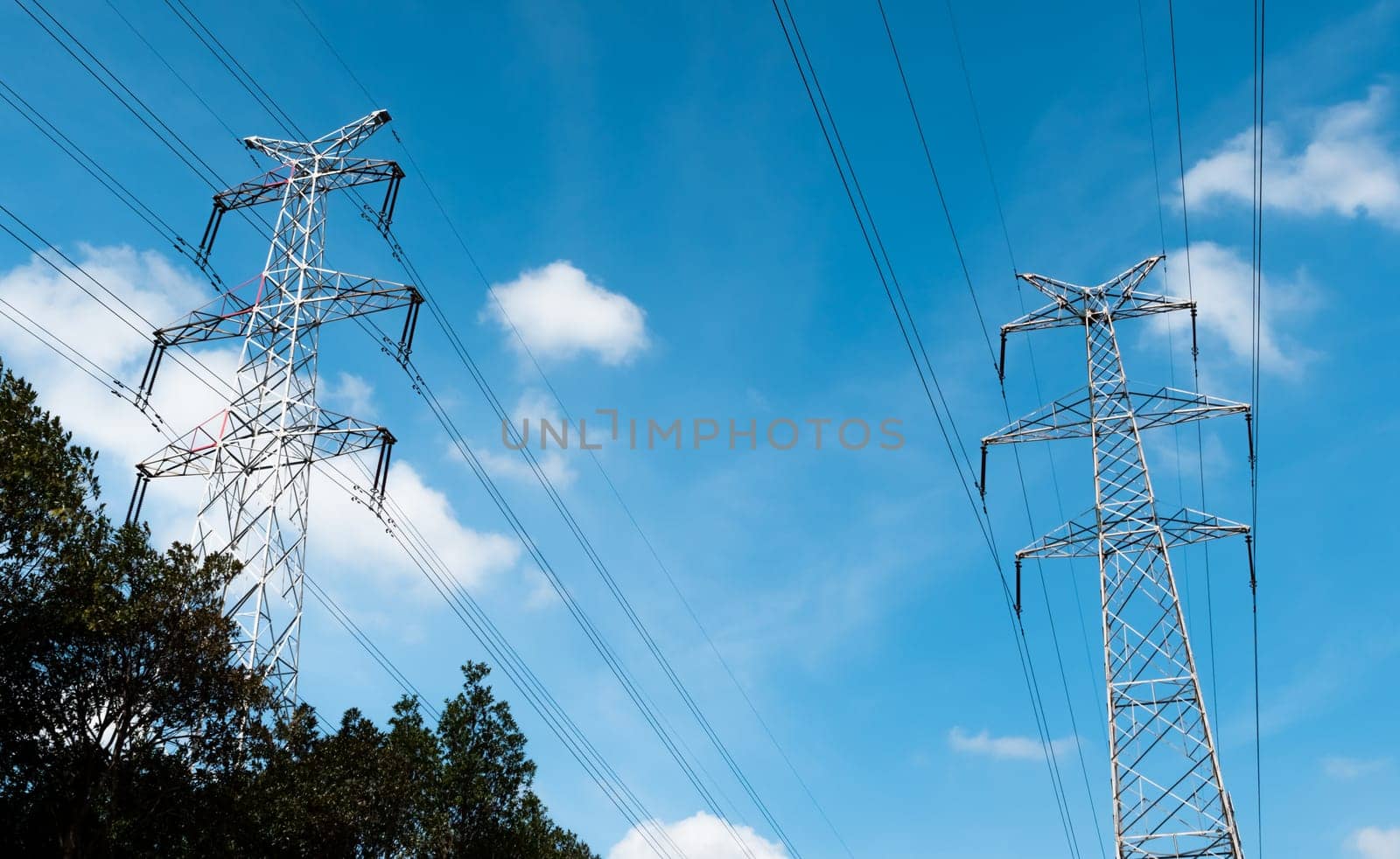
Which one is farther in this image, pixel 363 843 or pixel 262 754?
pixel 363 843

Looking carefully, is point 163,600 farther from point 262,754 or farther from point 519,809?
point 519,809

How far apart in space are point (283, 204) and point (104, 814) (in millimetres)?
19621

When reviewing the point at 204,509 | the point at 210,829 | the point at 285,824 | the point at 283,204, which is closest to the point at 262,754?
the point at 210,829

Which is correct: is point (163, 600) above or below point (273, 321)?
below

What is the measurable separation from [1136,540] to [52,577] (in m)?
30.0

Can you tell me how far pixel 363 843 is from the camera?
120ft

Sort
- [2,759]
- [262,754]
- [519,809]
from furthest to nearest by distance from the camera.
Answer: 1. [519,809]
2. [262,754]
3. [2,759]

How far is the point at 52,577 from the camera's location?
2548 centimetres

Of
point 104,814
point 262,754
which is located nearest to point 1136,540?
point 262,754

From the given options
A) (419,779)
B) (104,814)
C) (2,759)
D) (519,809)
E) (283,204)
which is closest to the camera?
(2,759)

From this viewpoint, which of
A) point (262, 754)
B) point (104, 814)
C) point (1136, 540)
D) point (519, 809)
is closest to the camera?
point (104, 814)

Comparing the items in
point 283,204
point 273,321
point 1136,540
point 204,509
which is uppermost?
point 283,204

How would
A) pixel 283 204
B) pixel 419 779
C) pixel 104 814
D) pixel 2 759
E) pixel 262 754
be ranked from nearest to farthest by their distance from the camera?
pixel 2 759 → pixel 104 814 → pixel 262 754 → pixel 283 204 → pixel 419 779

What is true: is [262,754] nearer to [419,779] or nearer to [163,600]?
[163,600]
